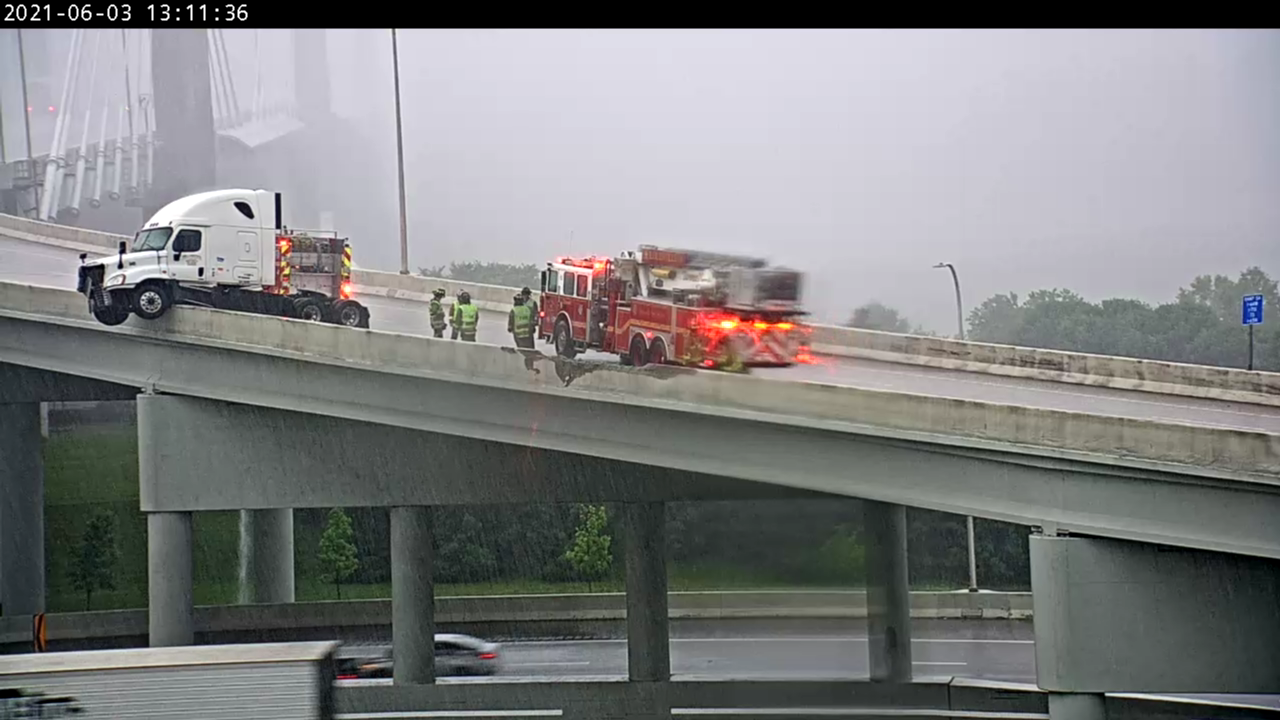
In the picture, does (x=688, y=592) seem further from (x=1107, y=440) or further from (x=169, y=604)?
(x=1107, y=440)

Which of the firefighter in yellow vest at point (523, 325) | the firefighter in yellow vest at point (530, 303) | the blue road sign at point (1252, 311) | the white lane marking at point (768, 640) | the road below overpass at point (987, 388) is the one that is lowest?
the white lane marking at point (768, 640)

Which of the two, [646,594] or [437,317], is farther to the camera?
[646,594]

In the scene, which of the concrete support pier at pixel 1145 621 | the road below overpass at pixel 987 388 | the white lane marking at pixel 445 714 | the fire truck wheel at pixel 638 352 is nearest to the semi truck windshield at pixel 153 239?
the road below overpass at pixel 987 388

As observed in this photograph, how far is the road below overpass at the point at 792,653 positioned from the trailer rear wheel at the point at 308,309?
5735 mm

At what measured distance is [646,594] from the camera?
765 inches

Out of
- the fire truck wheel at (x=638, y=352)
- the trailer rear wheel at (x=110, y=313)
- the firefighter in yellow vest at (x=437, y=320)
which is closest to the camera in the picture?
the fire truck wheel at (x=638, y=352)

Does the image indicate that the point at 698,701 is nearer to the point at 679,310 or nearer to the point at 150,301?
the point at 679,310

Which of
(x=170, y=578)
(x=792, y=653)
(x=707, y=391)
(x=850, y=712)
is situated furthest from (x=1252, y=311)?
(x=170, y=578)

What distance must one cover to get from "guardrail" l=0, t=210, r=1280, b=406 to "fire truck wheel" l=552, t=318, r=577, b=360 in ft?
9.24

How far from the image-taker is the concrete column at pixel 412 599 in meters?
19.1

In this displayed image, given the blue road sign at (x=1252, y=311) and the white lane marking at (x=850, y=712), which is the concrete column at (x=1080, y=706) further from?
the blue road sign at (x=1252, y=311)

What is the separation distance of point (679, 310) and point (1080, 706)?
5.57 m

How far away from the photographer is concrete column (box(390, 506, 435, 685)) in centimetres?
1912

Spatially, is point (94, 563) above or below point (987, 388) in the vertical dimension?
below
